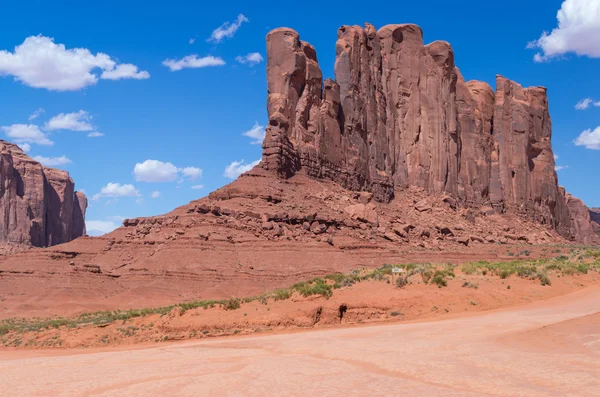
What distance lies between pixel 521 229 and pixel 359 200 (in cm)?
2869

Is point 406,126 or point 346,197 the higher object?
point 406,126

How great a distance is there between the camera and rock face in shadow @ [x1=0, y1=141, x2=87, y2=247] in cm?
10719

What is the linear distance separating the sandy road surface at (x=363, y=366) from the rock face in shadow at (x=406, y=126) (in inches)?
1795

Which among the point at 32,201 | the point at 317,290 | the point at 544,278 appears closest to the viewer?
the point at 317,290

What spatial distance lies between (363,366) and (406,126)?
74.7m

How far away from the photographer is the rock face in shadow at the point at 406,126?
67.9m

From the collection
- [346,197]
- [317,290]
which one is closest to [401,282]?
[317,290]

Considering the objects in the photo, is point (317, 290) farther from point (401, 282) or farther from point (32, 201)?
point (32, 201)

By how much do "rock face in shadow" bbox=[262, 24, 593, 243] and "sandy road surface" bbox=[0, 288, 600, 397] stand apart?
4558cm

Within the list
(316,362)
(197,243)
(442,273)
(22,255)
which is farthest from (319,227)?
(316,362)

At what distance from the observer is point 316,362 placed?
44.7ft

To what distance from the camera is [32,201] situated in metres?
112

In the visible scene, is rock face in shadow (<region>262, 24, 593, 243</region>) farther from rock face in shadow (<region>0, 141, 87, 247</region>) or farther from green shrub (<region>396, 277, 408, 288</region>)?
rock face in shadow (<region>0, 141, 87, 247</region>)

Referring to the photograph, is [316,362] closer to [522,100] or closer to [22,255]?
[22,255]
